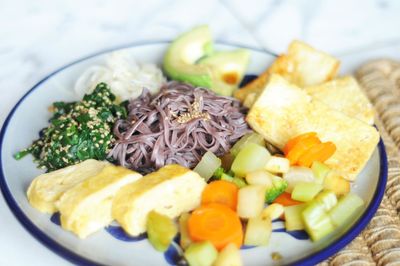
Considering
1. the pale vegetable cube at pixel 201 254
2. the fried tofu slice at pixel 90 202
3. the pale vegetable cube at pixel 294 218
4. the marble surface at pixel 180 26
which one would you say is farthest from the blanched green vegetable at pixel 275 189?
the marble surface at pixel 180 26

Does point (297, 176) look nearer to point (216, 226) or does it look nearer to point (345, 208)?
point (345, 208)

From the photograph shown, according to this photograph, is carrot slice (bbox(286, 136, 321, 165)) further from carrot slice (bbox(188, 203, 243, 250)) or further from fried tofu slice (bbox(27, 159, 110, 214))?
fried tofu slice (bbox(27, 159, 110, 214))

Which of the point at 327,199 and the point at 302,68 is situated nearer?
the point at 327,199

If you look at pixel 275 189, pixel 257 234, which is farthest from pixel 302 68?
pixel 257 234

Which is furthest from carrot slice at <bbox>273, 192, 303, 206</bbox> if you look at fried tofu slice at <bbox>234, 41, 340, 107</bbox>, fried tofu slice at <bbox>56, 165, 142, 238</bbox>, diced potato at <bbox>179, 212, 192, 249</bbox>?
fried tofu slice at <bbox>234, 41, 340, 107</bbox>

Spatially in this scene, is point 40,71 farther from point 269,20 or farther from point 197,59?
point 269,20

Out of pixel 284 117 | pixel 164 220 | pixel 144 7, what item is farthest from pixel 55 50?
pixel 164 220
